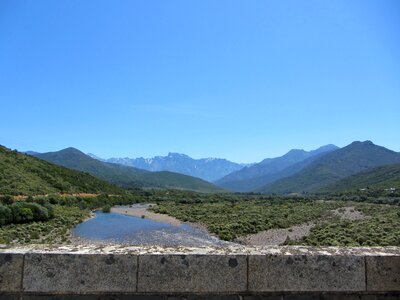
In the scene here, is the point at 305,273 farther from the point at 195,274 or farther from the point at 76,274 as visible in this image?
the point at 76,274

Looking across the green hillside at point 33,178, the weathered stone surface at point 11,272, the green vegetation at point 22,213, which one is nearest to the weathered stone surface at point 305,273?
the weathered stone surface at point 11,272

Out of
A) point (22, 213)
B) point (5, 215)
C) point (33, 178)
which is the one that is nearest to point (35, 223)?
point (22, 213)

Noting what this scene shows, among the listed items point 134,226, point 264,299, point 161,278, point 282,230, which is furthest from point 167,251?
point 134,226

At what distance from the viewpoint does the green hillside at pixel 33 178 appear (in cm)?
7506

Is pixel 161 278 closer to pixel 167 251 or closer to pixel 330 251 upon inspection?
pixel 167 251

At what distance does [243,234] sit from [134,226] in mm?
17475

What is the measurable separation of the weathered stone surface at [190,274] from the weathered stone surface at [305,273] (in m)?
0.15

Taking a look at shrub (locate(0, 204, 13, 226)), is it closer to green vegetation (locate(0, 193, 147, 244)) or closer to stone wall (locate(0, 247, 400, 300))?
green vegetation (locate(0, 193, 147, 244))

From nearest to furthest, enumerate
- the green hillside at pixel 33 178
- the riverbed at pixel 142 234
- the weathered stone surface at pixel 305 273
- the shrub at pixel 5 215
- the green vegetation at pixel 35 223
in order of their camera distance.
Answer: the weathered stone surface at pixel 305 273
the green vegetation at pixel 35 223
the riverbed at pixel 142 234
the shrub at pixel 5 215
the green hillside at pixel 33 178

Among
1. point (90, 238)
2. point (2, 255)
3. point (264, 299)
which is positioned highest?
point (2, 255)

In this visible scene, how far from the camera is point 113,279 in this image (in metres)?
3.81

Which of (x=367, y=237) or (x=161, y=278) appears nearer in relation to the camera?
(x=161, y=278)

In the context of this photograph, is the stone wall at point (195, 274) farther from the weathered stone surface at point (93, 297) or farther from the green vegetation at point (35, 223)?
the green vegetation at point (35, 223)

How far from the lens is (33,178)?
88062 mm
